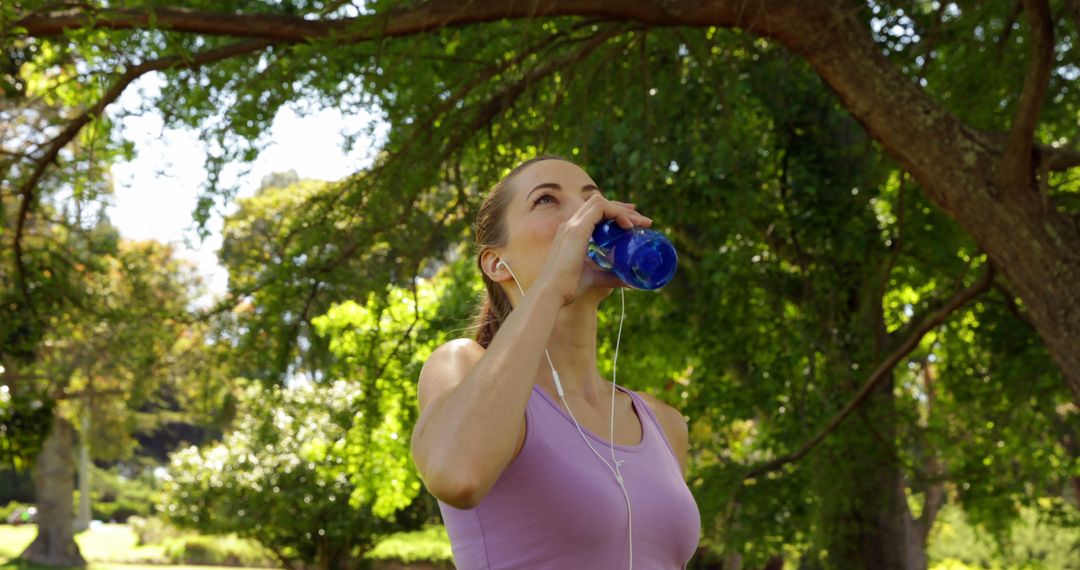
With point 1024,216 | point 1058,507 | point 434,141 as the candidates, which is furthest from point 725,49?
point 1058,507

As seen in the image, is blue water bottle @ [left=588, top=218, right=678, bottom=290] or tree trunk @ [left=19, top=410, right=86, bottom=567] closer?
blue water bottle @ [left=588, top=218, right=678, bottom=290]

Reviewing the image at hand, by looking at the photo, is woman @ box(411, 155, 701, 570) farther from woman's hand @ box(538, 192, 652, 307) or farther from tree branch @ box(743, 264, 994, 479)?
tree branch @ box(743, 264, 994, 479)

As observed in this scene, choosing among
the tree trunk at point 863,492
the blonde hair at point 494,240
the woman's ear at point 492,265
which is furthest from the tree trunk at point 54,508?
the woman's ear at point 492,265

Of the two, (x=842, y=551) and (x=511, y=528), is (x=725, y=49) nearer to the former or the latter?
(x=842, y=551)

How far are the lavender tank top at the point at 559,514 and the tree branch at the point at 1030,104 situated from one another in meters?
3.47

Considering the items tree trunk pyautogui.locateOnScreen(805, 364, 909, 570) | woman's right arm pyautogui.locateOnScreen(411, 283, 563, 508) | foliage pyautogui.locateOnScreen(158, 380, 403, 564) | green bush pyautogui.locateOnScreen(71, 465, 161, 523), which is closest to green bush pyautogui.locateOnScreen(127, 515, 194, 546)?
green bush pyautogui.locateOnScreen(71, 465, 161, 523)

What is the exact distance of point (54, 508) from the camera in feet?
94.6

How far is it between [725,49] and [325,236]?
9.97ft

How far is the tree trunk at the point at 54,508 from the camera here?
28.5m

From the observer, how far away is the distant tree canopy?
5.31m

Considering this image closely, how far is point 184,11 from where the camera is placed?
17.5 ft

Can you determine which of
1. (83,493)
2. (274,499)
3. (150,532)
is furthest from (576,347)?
(83,493)

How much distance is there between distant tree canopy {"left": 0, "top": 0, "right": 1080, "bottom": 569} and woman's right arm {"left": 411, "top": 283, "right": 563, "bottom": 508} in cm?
323

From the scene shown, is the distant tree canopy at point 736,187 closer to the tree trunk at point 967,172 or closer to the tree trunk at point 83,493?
the tree trunk at point 967,172
